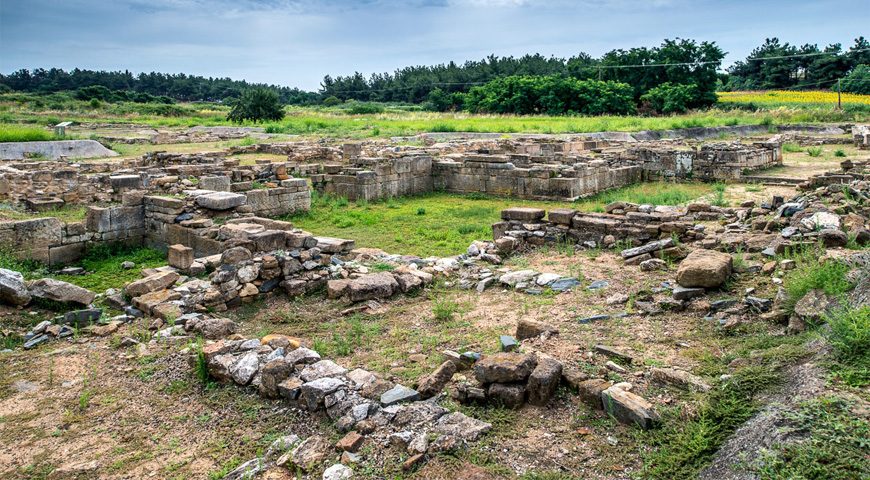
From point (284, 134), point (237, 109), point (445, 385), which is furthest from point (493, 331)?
point (237, 109)

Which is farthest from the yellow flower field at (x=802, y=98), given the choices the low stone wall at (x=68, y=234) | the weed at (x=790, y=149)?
the low stone wall at (x=68, y=234)

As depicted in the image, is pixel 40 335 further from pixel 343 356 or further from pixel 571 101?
pixel 571 101

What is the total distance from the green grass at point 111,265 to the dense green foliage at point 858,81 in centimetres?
5574

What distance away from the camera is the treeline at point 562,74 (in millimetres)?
50219

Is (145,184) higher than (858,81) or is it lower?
lower

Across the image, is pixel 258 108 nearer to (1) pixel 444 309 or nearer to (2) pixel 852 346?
(1) pixel 444 309

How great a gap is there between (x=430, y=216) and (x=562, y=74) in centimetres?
5145

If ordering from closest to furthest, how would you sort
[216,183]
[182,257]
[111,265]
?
1. [182,257]
2. [111,265]
3. [216,183]

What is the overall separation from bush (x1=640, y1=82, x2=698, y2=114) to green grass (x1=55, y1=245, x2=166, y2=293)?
43423 mm

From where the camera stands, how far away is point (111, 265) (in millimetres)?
10422

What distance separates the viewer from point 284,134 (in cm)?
3222

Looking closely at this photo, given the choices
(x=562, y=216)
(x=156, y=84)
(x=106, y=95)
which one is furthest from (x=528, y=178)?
(x=156, y=84)

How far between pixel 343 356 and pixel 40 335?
11.5ft

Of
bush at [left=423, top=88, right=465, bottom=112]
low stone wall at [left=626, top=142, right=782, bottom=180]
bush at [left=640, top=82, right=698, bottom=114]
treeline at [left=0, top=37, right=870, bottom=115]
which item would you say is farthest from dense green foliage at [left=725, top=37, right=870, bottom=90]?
low stone wall at [left=626, top=142, right=782, bottom=180]
